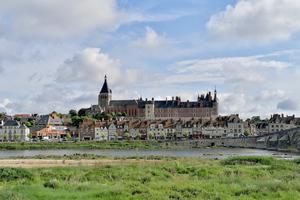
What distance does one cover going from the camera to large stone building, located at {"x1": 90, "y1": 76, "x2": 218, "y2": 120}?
187m

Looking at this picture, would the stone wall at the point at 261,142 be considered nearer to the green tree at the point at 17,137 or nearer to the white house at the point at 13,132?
the green tree at the point at 17,137

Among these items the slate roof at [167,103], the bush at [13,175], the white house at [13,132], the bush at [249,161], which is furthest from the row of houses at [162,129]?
the bush at [13,175]

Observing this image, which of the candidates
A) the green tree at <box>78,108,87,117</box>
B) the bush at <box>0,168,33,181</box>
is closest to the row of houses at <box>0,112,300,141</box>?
the green tree at <box>78,108,87,117</box>

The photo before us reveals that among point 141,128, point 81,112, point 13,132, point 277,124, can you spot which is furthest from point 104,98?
point 277,124

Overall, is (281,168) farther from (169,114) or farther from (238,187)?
(169,114)

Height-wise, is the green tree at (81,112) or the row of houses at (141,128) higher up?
the green tree at (81,112)

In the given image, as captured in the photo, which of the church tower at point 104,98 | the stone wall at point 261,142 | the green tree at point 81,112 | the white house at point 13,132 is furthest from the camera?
the church tower at point 104,98

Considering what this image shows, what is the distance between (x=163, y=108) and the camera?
18938 centimetres

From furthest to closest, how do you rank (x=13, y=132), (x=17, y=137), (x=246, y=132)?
(x=246, y=132) → (x=13, y=132) → (x=17, y=137)

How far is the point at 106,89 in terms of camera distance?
197 metres

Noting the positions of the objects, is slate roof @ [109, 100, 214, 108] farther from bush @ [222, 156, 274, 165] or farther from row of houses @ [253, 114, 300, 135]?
bush @ [222, 156, 274, 165]

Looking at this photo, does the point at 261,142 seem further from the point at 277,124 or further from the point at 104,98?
the point at 104,98

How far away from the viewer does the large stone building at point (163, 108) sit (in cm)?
18688

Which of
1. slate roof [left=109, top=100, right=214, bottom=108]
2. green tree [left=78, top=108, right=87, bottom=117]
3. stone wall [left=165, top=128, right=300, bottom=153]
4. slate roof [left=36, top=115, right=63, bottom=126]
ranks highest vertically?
slate roof [left=109, top=100, right=214, bottom=108]
